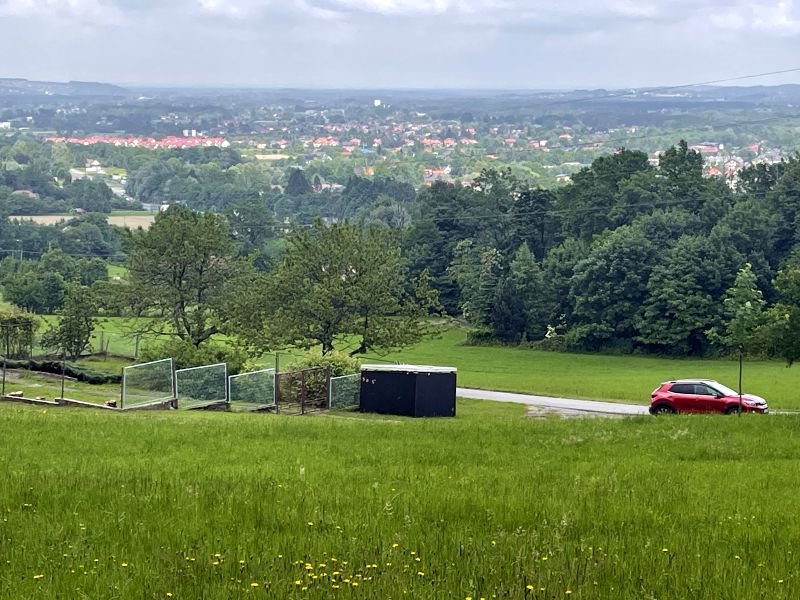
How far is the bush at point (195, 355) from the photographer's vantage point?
1681 inches

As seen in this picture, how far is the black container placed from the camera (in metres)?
33.4

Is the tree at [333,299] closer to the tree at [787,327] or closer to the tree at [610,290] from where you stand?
the tree at [787,327]

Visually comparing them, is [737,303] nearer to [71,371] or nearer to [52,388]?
[71,371]

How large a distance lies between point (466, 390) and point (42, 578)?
3888 centimetres

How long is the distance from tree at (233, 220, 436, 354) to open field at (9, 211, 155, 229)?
10193 cm

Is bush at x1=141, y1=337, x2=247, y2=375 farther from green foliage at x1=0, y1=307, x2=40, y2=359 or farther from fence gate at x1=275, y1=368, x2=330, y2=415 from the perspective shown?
green foliage at x1=0, y1=307, x2=40, y2=359

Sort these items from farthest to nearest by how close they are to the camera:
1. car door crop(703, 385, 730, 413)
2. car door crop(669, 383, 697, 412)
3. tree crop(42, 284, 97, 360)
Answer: tree crop(42, 284, 97, 360), car door crop(669, 383, 697, 412), car door crop(703, 385, 730, 413)

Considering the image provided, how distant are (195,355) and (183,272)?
959cm

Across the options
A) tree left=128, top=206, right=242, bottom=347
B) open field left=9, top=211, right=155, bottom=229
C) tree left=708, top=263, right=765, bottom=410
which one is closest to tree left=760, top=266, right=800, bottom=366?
tree left=128, top=206, right=242, bottom=347

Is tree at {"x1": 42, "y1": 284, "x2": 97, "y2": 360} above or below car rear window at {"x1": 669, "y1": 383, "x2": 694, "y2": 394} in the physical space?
below

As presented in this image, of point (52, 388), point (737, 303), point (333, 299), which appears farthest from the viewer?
point (737, 303)

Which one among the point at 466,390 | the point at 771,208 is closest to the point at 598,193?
the point at 771,208

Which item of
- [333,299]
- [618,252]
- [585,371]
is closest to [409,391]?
[333,299]

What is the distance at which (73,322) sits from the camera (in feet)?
174
